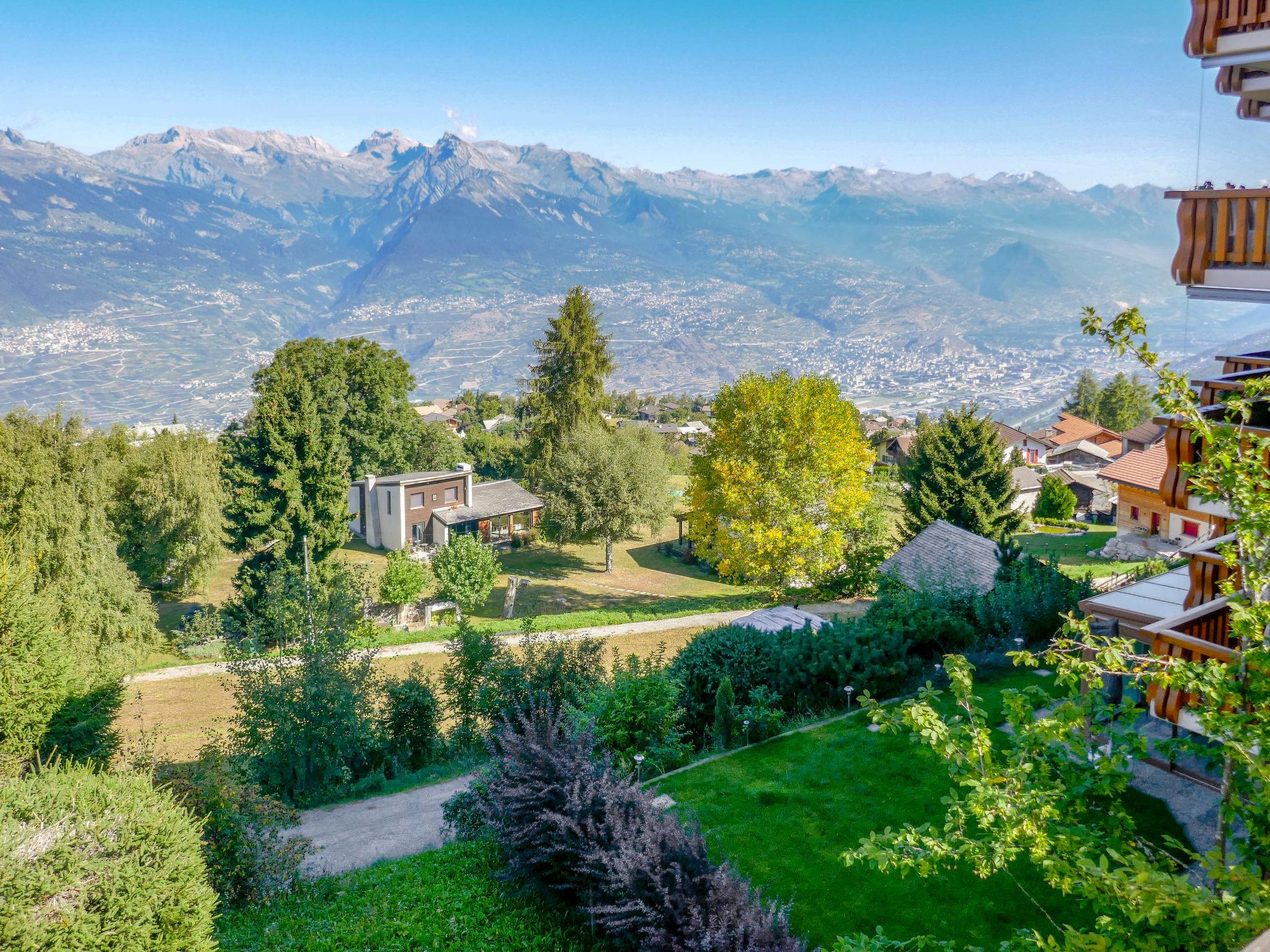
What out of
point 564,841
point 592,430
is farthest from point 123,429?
point 564,841

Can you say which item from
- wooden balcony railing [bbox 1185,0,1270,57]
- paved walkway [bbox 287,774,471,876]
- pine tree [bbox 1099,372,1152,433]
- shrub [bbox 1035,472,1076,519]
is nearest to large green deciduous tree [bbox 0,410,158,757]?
paved walkway [bbox 287,774,471,876]

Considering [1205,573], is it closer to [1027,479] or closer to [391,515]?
[391,515]

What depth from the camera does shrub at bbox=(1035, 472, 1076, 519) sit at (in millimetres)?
49938

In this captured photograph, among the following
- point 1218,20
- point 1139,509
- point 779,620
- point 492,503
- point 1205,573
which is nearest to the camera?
point 1218,20

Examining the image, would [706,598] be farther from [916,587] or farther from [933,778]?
[933,778]

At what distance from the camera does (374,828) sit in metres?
12.6

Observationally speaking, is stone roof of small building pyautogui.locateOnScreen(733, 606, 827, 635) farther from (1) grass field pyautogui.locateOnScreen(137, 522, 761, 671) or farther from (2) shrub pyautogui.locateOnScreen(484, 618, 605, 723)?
(1) grass field pyautogui.locateOnScreen(137, 522, 761, 671)

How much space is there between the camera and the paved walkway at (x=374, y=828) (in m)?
11.4

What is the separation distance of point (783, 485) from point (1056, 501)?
3245 centimetres

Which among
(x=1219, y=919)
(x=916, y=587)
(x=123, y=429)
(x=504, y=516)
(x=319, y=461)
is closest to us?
(x=1219, y=919)

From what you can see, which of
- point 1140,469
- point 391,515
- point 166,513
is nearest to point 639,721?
point 166,513

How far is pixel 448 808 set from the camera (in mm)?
10859

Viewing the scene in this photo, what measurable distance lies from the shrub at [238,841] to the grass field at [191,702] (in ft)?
25.7

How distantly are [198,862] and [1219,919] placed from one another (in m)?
7.70
